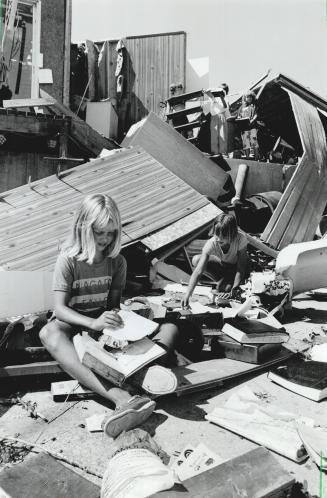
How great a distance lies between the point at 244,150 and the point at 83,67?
5.54m

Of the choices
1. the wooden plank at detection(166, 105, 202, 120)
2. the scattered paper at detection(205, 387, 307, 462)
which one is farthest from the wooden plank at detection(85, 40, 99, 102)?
the scattered paper at detection(205, 387, 307, 462)

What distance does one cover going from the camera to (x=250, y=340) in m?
3.85

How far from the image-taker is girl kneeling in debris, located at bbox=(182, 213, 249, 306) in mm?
5429

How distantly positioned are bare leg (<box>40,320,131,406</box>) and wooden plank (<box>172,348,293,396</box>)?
53 cm

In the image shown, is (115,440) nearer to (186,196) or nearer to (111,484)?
(111,484)

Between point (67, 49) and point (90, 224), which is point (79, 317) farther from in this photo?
point (67, 49)

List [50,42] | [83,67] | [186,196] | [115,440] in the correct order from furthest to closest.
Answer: [83,67], [50,42], [186,196], [115,440]

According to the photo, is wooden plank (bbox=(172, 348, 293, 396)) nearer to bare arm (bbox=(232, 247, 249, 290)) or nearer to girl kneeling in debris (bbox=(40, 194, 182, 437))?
girl kneeling in debris (bbox=(40, 194, 182, 437))

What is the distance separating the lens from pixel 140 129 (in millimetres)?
9086

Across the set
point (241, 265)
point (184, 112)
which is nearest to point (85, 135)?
point (184, 112)

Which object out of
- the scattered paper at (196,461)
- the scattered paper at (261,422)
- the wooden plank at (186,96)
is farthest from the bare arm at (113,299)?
the wooden plank at (186,96)

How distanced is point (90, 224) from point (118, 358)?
96cm

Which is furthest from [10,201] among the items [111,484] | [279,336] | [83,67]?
[83,67]

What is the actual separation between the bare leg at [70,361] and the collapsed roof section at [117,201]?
7.61ft
